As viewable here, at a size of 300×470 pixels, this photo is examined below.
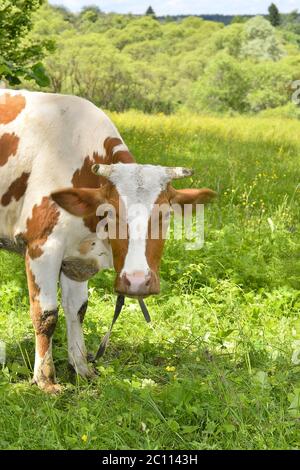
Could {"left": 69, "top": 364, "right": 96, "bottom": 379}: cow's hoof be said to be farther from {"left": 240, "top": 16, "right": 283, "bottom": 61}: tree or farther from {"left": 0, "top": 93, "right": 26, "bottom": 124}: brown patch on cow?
{"left": 240, "top": 16, "right": 283, "bottom": 61}: tree

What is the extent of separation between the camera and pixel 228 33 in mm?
65625

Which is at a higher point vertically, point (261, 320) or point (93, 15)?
point (261, 320)

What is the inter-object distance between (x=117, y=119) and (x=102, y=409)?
43.4 ft

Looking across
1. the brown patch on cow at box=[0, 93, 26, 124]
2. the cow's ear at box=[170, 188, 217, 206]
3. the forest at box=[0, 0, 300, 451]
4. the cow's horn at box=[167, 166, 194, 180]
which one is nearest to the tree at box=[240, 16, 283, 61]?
the forest at box=[0, 0, 300, 451]

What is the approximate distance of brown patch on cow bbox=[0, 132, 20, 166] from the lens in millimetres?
4398

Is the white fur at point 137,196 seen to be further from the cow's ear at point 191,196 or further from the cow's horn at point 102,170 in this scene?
the cow's ear at point 191,196

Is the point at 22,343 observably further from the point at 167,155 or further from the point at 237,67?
the point at 237,67

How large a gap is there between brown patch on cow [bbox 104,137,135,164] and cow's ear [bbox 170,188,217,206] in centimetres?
42

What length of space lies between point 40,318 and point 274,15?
101m

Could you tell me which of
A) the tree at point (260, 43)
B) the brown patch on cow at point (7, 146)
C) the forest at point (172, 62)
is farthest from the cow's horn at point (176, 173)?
the tree at point (260, 43)

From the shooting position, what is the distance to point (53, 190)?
4.18m

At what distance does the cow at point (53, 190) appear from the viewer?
409 cm

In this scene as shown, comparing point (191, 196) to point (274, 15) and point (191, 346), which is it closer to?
point (191, 346)

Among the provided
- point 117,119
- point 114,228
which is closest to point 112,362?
point 114,228
